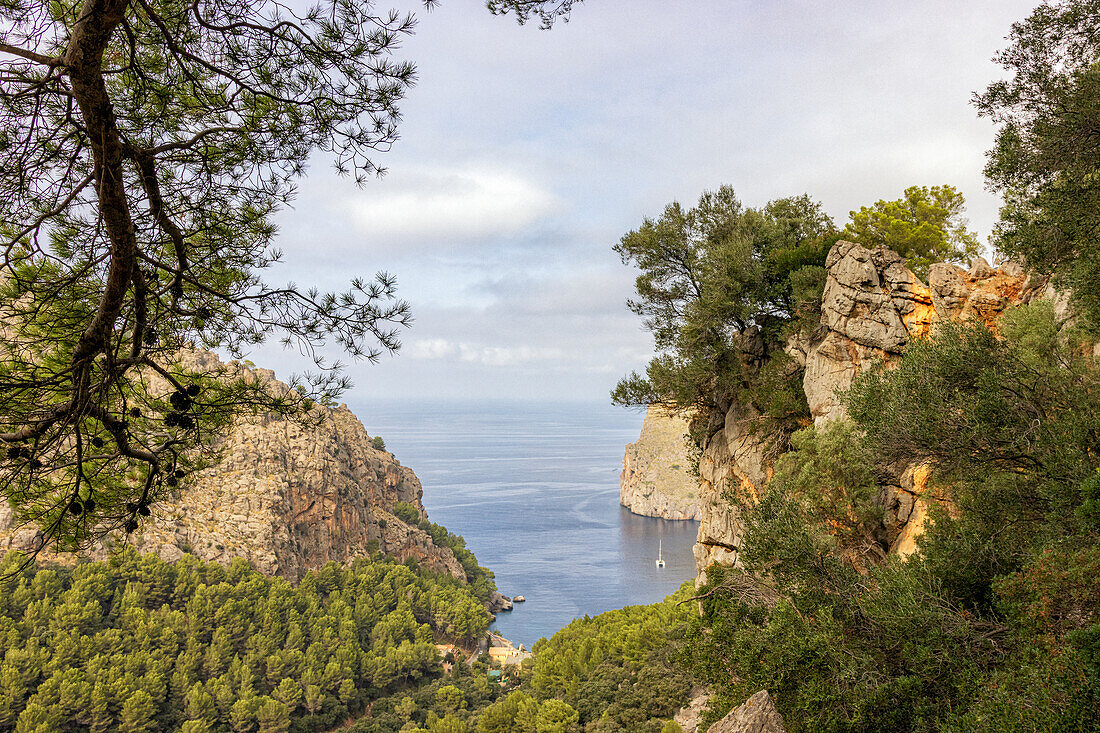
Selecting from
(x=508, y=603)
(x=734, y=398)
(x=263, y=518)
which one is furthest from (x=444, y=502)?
(x=734, y=398)

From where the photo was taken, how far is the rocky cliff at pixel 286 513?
1714 inches

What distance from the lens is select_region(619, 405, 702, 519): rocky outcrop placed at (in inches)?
3861

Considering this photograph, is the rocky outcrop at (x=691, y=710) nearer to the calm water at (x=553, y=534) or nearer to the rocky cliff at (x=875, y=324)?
the rocky cliff at (x=875, y=324)

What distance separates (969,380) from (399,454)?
530 ft

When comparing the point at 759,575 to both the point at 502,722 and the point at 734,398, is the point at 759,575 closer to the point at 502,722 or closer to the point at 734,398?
the point at 734,398

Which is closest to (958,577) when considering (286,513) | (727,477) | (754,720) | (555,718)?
(754,720)

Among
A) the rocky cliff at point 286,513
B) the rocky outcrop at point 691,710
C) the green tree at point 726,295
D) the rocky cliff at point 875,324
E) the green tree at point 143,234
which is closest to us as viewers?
the green tree at point 143,234

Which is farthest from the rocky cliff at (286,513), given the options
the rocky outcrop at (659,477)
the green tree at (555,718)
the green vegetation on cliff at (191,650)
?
the rocky outcrop at (659,477)

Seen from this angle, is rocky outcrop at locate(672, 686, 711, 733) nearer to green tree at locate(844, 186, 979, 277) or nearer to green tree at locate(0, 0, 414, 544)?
green tree at locate(844, 186, 979, 277)

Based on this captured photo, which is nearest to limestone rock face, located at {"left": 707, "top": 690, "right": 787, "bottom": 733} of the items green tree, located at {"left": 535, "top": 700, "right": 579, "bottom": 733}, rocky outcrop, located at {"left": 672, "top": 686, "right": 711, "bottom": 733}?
rocky outcrop, located at {"left": 672, "top": 686, "right": 711, "bottom": 733}

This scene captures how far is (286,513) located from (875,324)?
4791 centimetres

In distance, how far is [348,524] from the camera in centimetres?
5603

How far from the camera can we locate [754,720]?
5.98 metres

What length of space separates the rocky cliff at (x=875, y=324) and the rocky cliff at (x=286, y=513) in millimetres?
32951
